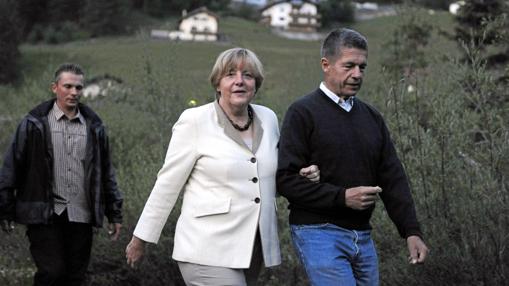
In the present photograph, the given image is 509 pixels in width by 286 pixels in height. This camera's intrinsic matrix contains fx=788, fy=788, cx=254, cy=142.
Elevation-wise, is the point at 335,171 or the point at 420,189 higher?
the point at 335,171

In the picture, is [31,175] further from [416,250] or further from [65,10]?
[65,10]

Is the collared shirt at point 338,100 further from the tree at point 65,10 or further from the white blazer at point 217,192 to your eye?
the tree at point 65,10

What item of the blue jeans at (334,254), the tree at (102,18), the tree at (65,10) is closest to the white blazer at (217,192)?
the blue jeans at (334,254)

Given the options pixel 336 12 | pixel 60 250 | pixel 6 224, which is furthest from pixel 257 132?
pixel 336 12

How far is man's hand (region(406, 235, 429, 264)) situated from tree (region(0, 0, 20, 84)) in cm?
4447

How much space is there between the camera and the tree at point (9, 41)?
48.9 meters

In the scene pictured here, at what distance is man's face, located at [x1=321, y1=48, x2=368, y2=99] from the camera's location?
3.79 metres

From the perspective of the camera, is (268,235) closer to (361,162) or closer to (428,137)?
(361,162)

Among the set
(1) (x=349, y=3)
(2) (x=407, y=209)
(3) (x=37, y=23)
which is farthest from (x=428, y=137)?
(1) (x=349, y=3)

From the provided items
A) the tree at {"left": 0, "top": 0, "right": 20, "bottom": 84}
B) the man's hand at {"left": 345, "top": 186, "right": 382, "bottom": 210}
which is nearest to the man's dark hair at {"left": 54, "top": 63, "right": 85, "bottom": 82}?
the man's hand at {"left": 345, "top": 186, "right": 382, "bottom": 210}

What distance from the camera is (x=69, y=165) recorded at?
5.44 meters

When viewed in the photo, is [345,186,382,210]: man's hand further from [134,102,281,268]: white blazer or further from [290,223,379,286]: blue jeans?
[134,102,281,268]: white blazer

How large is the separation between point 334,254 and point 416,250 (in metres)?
0.42

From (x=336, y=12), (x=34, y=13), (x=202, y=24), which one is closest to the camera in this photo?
(x=202, y=24)
